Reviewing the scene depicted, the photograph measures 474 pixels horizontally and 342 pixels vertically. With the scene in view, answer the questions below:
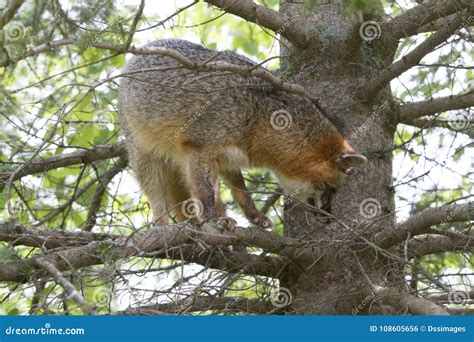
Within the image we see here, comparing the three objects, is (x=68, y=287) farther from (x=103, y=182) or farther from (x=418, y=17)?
(x=418, y=17)

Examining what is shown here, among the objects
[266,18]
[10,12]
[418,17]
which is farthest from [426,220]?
[10,12]

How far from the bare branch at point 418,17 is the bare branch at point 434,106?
0.76 metres

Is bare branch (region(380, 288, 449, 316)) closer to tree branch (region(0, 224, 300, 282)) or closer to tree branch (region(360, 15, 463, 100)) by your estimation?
tree branch (region(0, 224, 300, 282))

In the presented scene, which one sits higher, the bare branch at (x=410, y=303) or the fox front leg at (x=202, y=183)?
the fox front leg at (x=202, y=183)

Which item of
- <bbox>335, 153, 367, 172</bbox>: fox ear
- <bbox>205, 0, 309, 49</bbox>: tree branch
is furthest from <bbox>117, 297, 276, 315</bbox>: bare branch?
<bbox>205, 0, 309, 49</bbox>: tree branch

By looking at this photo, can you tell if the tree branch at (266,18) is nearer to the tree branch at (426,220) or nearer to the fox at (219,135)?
the fox at (219,135)

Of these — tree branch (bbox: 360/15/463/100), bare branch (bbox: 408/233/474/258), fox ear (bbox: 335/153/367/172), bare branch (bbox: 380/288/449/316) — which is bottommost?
bare branch (bbox: 380/288/449/316)

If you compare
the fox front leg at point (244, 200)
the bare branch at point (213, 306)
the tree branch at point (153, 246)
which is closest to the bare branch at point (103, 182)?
the fox front leg at point (244, 200)

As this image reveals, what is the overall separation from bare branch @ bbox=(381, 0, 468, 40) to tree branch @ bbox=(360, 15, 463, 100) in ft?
0.73

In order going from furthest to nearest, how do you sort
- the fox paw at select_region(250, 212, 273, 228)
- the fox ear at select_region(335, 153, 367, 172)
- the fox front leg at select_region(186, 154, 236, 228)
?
the fox paw at select_region(250, 212, 273, 228) < the fox front leg at select_region(186, 154, 236, 228) < the fox ear at select_region(335, 153, 367, 172)

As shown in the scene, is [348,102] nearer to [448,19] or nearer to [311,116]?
[311,116]

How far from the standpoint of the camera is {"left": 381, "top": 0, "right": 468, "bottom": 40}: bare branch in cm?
697

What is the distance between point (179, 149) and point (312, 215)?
1808mm

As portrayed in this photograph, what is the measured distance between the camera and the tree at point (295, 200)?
6.09 metres
